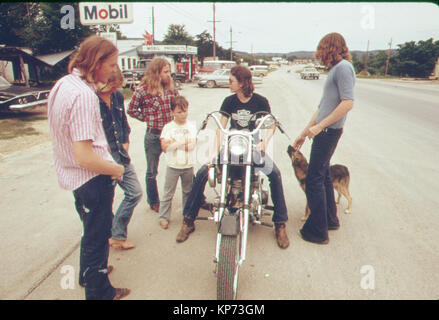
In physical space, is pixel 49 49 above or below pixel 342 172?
above

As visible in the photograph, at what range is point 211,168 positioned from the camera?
9.98 ft

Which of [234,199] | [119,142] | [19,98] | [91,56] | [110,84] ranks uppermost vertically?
[91,56]

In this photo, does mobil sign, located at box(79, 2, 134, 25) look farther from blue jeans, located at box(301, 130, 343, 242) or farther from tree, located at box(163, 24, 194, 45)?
tree, located at box(163, 24, 194, 45)

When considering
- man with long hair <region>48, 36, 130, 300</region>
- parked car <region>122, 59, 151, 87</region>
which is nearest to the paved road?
man with long hair <region>48, 36, 130, 300</region>

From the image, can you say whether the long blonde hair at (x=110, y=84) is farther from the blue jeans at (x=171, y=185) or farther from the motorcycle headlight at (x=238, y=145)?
the blue jeans at (x=171, y=185)

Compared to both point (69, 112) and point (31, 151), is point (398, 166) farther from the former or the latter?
point (31, 151)

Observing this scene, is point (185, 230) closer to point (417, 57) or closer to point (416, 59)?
point (417, 57)

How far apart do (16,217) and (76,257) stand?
4.64 ft

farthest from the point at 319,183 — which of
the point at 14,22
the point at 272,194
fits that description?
the point at 14,22

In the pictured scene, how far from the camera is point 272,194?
3525 mm

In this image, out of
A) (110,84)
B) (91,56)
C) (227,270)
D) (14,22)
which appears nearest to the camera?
(91,56)

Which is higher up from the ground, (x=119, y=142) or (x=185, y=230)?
(x=119, y=142)

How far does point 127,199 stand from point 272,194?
5.16ft

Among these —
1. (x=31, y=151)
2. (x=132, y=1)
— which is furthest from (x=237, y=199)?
(x=31, y=151)
